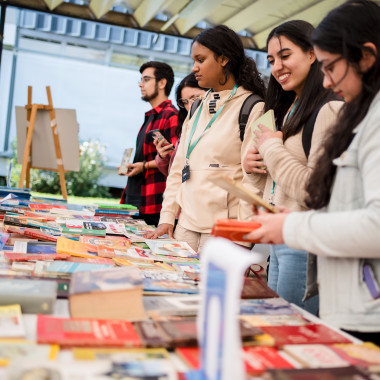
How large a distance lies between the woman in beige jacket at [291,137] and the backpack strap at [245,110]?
0.70ft

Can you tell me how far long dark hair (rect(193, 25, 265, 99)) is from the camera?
7.77 feet

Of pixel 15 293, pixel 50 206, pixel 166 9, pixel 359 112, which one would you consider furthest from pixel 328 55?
pixel 166 9

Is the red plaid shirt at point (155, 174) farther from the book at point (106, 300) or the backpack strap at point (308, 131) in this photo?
the book at point (106, 300)

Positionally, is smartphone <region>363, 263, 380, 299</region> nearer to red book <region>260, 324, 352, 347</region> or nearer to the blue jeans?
red book <region>260, 324, 352, 347</region>

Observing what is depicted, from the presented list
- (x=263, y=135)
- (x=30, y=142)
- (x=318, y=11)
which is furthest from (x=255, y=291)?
(x=318, y=11)

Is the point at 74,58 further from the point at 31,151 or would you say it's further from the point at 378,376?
the point at 378,376

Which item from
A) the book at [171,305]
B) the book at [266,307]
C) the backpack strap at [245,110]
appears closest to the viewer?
the book at [171,305]

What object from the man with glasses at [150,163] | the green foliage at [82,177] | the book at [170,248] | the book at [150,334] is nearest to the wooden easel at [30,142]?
the man with glasses at [150,163]

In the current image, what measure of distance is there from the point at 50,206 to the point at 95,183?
6.16m

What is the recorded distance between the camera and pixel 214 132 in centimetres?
233

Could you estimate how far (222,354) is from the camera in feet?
2.34

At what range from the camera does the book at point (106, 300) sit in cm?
114

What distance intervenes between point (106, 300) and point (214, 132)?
1319mm

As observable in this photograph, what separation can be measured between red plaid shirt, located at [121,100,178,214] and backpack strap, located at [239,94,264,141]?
1355 mm
